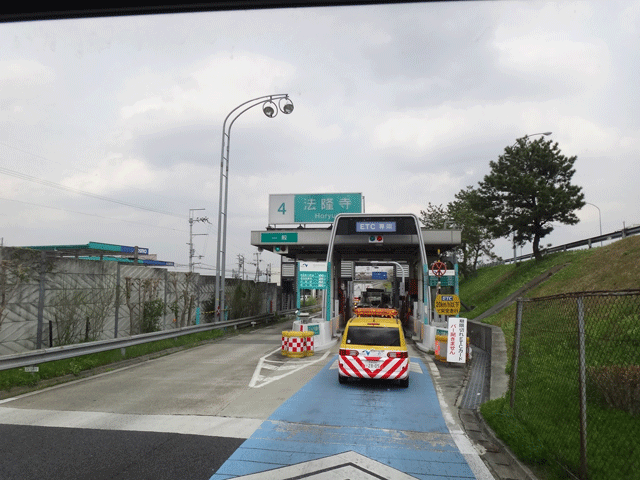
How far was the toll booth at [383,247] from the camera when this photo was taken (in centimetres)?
2261

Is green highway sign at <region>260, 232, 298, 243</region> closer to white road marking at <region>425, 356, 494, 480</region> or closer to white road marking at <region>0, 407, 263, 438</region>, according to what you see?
white road marking at <region>425, 356, 494, 480</region>

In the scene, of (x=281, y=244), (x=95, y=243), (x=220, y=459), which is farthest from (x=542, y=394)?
(x=95, y=243)

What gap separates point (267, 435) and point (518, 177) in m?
29.2

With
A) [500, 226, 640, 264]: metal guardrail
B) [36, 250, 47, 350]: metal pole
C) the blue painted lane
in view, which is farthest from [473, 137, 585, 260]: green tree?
[36, 250, 47, 350]: metal pole

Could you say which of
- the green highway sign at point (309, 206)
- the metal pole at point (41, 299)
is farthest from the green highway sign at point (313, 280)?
the green highway sign at point (309, 206)

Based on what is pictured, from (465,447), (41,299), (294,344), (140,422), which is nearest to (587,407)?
(465,447)

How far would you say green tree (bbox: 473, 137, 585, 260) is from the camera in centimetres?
3030

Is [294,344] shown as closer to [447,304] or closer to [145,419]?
[447,304]

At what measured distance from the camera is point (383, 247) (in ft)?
105

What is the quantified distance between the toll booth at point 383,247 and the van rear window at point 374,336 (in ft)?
23.3

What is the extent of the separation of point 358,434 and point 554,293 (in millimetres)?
19809

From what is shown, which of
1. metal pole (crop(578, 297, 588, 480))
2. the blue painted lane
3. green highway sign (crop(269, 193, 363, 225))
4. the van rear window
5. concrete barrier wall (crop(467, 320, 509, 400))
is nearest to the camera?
metal pole (crop(578, 297, 588, 480))

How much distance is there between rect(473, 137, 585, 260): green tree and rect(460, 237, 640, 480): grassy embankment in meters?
2.78

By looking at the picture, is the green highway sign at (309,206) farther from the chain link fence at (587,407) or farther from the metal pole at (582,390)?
the metal pole at (582,390)
